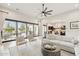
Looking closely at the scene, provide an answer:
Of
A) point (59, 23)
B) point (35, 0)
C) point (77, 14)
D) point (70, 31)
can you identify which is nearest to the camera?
point (35, 0)

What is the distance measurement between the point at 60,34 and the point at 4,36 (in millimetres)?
3260

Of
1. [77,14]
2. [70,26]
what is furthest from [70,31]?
[77,14]

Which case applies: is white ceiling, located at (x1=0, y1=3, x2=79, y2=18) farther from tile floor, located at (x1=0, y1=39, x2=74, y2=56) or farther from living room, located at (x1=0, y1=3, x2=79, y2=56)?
tile floor, located at (x1=0, y1=39, x2=74, y2=56)

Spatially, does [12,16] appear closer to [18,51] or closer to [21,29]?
[21,29]

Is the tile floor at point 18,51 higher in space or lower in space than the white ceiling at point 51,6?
lower

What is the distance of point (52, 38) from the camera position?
4.49 metres

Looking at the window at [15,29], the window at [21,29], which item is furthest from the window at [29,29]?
the window at [21,29]

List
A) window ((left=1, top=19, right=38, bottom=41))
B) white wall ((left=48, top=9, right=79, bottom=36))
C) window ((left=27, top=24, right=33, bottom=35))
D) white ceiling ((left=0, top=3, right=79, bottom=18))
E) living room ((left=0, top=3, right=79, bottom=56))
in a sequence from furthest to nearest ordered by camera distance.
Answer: window ((left=27, top=24, right=33, bottom=35)) < window ((left=1, top=19, right=38, bottom=41)) < white wall ((left=48, top=9, right=79, bottom=36)) < living room ((left=0, top=3, right=79, bottom=56)) < white ceiling ((left=0, top=3, right=79, bottom=18))

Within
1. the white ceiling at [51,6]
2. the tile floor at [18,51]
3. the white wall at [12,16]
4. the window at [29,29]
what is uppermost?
the white ceiling at [51,6]

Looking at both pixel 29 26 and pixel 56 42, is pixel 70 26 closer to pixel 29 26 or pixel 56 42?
pixel 56 42

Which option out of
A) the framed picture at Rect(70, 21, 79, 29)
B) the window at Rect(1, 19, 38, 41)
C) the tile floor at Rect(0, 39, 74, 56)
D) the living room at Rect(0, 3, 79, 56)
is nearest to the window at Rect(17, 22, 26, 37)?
the window at Rect(1, 19, 38, 41)

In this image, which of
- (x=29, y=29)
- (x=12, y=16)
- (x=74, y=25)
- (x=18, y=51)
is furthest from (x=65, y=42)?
(x=12, y=16)

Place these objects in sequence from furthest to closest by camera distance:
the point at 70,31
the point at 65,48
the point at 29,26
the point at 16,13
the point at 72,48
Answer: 1. the point at 29,26
2. the point at 16,13
3. the point at 70,31
4. the point at 65,48
5. the point at 72,48

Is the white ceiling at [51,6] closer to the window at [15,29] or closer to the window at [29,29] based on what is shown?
the window at [15,29]
